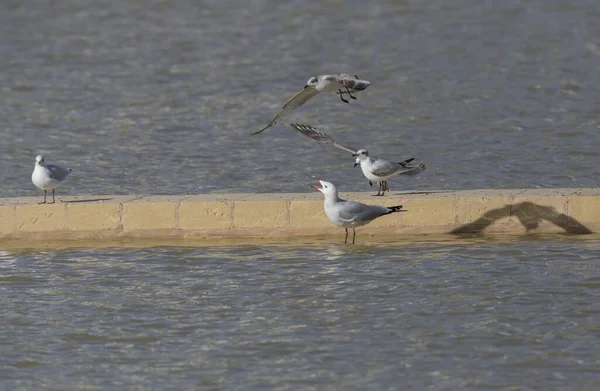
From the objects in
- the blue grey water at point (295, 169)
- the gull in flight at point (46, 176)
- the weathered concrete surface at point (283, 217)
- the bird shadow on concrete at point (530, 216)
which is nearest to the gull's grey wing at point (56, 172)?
the gull in flight at point (46, 176)

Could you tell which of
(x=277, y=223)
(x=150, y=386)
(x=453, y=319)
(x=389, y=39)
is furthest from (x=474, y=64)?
(x=150, y=386)

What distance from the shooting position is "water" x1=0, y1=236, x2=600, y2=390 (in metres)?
11.5

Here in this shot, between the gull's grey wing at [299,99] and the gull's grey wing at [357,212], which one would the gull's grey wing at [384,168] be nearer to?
the gull's grey wing at [357,212]

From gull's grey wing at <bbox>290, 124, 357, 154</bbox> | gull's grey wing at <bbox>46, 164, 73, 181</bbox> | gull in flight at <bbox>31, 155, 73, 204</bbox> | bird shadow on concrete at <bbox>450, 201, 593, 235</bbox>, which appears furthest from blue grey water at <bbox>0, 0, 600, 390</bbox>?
gull's grey wing at <bbox>290, 124, 357, 154</bbox>

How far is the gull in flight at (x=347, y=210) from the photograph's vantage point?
1582 cm

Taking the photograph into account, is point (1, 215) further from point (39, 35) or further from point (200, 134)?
point (39, 35)

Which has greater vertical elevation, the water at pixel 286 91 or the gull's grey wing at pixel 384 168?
the water at pixel 286 91

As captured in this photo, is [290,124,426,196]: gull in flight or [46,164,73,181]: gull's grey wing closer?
[290,124,426,196]: gull in flight

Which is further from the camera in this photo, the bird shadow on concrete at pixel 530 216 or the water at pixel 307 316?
the bird shadow on concrete at pixel 530 216

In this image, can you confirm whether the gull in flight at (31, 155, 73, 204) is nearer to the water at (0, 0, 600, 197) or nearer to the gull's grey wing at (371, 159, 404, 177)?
the gull's grey wing at (371, 159, 404, 177)

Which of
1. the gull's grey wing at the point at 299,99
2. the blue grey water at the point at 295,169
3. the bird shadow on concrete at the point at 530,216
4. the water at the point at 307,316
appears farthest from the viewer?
the bird shadow on concrete at the point at 530,216

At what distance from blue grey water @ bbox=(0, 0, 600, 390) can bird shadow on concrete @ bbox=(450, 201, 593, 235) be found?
1.20ft

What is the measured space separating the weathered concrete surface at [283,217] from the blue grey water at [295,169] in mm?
396

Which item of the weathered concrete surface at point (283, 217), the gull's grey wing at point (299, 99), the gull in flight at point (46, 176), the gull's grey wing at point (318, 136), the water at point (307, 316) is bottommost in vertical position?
the water at point (307, 316)
